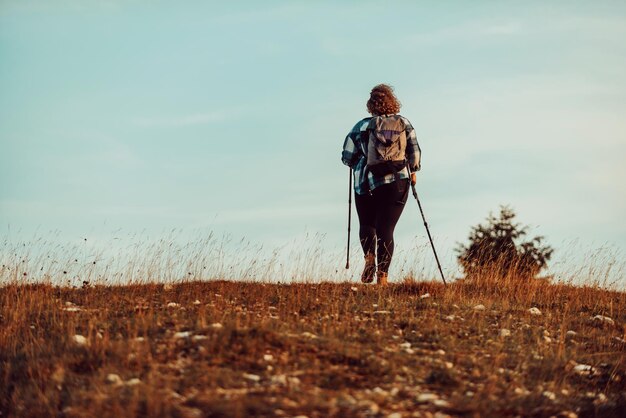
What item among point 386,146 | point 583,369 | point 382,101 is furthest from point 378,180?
point 583,369

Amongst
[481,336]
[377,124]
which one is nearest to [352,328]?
[481,336]

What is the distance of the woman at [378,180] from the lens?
13.8m

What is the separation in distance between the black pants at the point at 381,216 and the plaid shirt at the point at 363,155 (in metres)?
0.13

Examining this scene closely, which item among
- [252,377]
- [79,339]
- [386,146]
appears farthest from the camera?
[386,146]

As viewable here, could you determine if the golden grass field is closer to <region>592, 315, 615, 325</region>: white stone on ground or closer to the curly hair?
<region>592, 315, 615, 325</region>: white stone on ground

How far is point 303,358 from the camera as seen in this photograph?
26.0 ft

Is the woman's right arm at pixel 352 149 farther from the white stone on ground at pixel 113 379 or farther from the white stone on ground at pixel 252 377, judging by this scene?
the white stone on ground at pixel 113 379

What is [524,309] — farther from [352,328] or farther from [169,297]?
[169,297]

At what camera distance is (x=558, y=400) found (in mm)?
8031

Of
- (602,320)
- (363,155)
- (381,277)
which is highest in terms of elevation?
(363,155)

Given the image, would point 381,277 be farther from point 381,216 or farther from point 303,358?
point 303,358

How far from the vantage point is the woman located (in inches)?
541

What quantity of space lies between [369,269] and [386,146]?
232 cm

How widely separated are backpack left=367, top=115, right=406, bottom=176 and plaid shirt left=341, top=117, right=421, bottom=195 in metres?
0.14
